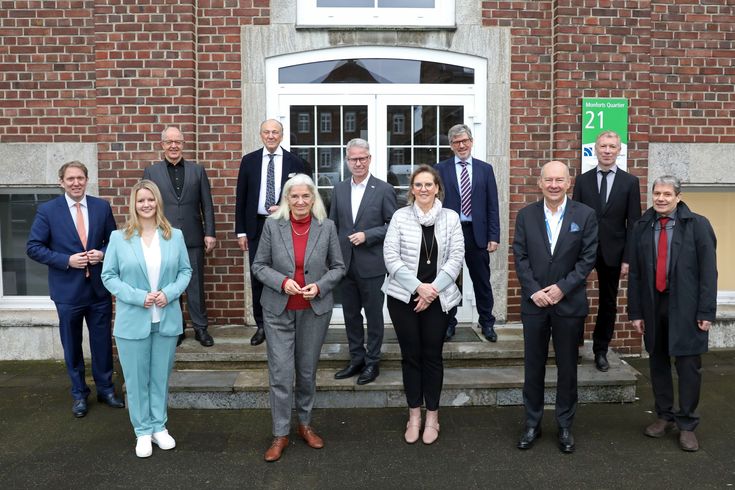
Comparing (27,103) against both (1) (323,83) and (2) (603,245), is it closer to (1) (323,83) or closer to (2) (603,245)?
(1) (323,83)

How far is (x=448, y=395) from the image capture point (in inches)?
208

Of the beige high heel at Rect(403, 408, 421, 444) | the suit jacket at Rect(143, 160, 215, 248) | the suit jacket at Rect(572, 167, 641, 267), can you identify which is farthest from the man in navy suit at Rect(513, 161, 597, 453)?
the suit jacket at Rect(143, 160, 215, 248)

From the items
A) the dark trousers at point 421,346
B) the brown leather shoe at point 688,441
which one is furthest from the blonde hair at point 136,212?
the brown leather shoe at point 688,441

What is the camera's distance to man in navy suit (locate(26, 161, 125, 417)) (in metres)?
4.99

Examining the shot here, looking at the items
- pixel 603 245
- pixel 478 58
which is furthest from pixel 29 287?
pixel 603 245

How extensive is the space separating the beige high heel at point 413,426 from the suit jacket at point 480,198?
1716 mm

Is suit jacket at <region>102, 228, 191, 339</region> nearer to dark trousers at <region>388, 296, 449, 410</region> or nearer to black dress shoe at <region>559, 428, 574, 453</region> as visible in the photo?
dark trousers at <region>388, 296, 449, 410</region>

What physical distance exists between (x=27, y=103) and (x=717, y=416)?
6.64 m

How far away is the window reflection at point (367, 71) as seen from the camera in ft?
21.3

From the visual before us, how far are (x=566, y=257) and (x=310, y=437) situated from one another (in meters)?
2.06

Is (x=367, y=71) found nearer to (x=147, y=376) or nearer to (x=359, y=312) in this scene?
(x=359, y=312)

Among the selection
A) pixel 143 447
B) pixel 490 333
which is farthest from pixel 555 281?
pixel 143 447

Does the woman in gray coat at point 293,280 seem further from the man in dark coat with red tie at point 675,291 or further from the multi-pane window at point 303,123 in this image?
the multi-pane window at point 303,123

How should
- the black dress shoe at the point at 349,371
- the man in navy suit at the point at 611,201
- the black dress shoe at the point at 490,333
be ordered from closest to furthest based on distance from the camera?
the man in navy suit at the point at 611,201, the black dress shoe at the point at 349,371, the black dress shoe at the point at 490,333
